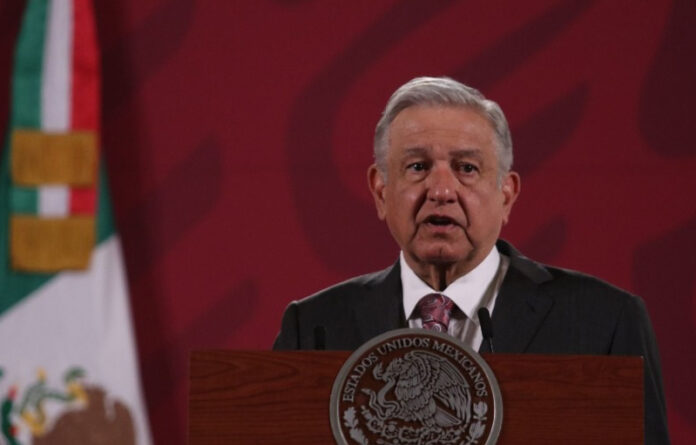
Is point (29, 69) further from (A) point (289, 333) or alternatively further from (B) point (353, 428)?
(B) point (353, 428)

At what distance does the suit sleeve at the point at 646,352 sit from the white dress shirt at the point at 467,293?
0.79ft

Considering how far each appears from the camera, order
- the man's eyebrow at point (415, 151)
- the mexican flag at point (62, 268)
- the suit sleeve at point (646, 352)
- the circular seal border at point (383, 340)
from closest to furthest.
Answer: the circular seal border at point (383, 340) < the suit sleeve at point (646, 352) < the man's eyebrow at point (415, 151) < the mexican flag at point (62, 268)

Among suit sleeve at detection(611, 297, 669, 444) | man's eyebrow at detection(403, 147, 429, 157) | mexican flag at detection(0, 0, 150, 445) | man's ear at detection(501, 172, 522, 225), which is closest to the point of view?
suit sleeve at detection(611, 297, 669, 444)

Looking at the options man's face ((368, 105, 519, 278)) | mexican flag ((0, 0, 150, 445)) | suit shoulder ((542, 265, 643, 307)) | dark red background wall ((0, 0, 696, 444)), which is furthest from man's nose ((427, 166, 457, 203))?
mexican flag ((0, 0, 150, 445))

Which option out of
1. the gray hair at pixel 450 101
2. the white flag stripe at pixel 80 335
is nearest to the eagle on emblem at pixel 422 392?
the gray hair at pixel 450 101

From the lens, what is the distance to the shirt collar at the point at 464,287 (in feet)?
6.50

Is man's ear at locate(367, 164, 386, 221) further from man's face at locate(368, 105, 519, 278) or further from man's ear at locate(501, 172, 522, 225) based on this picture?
man's ear at locate(501, 172, 522, 225)

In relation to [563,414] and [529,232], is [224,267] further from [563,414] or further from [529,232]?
[563,414]

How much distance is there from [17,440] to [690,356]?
2.45 meters

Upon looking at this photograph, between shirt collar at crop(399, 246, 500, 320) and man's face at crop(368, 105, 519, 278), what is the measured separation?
23 millimetres

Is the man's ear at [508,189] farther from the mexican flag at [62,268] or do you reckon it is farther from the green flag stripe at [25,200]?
the green flag stripe at [25,200]

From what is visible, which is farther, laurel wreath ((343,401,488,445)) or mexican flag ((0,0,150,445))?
mexican flag ((0,0,150,445))

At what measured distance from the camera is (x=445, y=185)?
6.38 feet

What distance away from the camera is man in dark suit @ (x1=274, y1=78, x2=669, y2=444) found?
195cm
